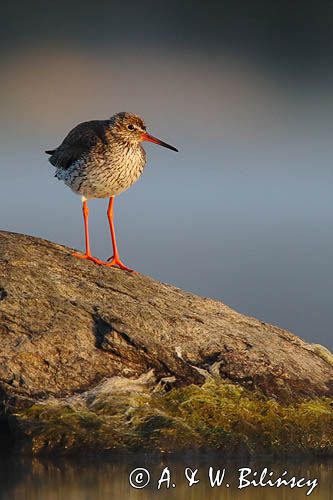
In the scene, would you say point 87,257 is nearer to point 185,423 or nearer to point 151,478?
point 185,423

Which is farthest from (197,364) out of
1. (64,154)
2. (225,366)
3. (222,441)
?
(64,154)

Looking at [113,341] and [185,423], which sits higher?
[113,341]

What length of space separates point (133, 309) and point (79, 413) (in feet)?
5.88

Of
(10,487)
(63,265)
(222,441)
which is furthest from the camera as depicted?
(63,265)

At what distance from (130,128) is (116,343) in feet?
14.9

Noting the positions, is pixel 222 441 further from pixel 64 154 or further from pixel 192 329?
pixel 64 154

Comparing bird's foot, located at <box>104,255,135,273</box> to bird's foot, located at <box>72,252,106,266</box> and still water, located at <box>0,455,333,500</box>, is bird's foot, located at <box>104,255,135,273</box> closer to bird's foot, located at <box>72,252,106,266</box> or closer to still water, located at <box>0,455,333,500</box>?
bird's foot, located at <box>72,252,106,266</box>

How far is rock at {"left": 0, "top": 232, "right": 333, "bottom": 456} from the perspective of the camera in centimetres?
1374

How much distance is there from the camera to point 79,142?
17531 millimetres

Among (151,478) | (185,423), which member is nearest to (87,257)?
(185,423)

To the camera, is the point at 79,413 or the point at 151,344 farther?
the point at 151,344

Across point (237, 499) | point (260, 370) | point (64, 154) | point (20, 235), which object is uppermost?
point (64, 154)

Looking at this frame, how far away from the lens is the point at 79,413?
1334 centimetres

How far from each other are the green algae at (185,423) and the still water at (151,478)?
0.83ft
